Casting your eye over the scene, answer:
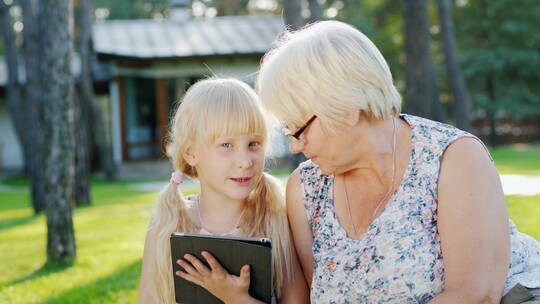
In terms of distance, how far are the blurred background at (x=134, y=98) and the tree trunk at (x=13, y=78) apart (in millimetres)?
60

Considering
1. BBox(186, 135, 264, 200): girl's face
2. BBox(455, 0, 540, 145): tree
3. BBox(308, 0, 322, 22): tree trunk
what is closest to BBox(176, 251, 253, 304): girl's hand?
BBox(186, 135, 264, 200): girl's face

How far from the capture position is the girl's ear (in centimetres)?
304

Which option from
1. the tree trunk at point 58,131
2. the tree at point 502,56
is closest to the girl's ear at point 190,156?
the tree trunk at point 58,131

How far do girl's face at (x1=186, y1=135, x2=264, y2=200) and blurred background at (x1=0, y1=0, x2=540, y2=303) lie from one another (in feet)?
0.60

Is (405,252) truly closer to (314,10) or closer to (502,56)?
(314,10)

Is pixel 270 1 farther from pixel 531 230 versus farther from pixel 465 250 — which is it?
pixel 465 250

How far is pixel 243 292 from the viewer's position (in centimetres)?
256

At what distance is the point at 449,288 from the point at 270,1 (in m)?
35.1

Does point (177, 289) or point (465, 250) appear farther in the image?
point (177, 289)

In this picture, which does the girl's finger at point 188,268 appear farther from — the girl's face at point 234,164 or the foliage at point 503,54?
the foliage at point 503,54

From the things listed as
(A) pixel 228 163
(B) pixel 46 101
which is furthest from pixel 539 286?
(B) pixel 46 101

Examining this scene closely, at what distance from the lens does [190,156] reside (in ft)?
10.1

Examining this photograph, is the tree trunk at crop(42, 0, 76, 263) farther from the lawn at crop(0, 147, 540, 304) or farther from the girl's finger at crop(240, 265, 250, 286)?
the girl's finger at crop(240, 265, 250, 286)

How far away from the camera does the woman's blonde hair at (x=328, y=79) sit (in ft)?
7.72
